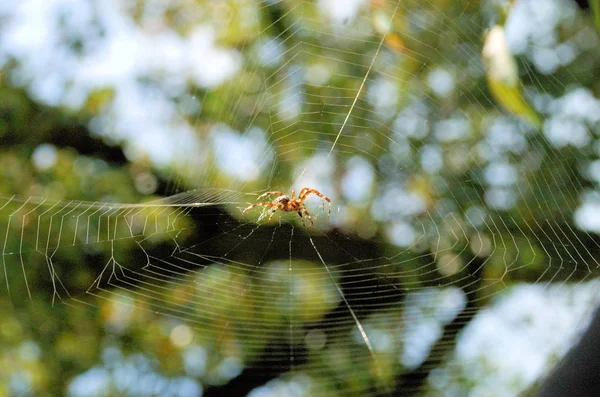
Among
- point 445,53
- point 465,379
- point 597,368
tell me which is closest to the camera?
point 597,368

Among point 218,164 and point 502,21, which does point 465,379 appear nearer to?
point 218,164

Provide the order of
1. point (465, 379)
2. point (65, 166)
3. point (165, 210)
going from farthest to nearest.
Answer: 1. point (465, 379)
2. point (65, 166)
3. point (165, 210)

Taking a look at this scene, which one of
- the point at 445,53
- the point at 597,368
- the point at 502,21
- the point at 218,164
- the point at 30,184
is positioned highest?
the point at 445,53

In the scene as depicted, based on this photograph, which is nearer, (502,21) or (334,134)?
(502,21)

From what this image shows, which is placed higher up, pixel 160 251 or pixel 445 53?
pixel 445 53

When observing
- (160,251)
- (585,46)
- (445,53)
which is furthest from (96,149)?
(585,46)

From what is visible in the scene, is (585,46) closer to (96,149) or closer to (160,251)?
(160,251)

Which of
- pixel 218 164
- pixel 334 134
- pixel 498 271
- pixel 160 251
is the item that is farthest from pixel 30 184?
pixel 498 271
